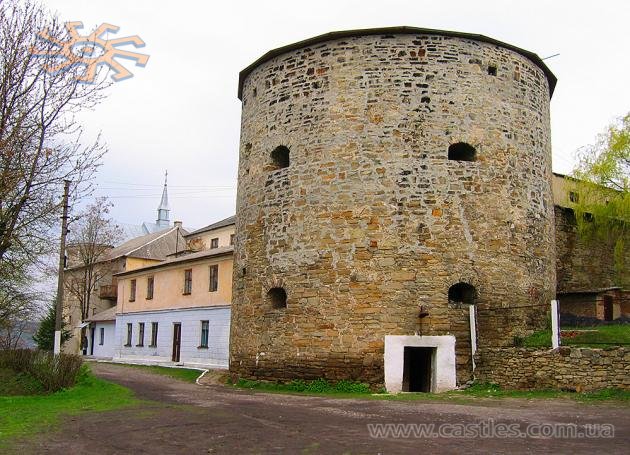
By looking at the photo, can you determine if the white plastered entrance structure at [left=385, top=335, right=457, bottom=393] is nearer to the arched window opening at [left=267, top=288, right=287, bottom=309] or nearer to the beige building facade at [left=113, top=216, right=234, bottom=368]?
the arched window opening at [left=267, top=288, right=287, bottom=309]

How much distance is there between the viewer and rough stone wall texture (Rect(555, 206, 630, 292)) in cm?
1928

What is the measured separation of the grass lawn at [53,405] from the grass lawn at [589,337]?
8.17 meters

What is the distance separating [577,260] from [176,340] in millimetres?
16147

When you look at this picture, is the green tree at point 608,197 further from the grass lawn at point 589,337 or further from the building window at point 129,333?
the building window at point 129,333

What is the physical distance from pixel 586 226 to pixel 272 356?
10.3m

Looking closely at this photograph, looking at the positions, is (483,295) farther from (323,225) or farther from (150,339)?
(150,339)

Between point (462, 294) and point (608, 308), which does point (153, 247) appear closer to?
point (608, 308)

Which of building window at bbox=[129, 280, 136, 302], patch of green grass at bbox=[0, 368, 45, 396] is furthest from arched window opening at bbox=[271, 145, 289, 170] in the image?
building window at bbox=[129, 280, 136, 302]

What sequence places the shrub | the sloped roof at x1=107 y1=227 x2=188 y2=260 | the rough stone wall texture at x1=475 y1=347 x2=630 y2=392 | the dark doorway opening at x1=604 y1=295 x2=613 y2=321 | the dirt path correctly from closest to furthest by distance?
the dirt path, the rough stone wall texture at x1=475 y1=347 x2=630 y2=392, the shrub, the dark doorway opening at x1=604 y1=295 x2=613 y2=321, the sloped roof at x1=107 y1=227 x2=188 y2=260

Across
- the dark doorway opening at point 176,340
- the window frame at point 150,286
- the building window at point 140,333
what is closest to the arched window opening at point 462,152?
the dark doorway opening at point 176,340

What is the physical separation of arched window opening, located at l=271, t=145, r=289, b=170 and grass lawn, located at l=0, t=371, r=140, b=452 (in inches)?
245

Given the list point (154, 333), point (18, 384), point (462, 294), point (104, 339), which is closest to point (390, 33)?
point (462, 294)

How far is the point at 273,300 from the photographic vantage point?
50.8 ft

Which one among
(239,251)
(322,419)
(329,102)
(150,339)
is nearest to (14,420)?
(322,419)
